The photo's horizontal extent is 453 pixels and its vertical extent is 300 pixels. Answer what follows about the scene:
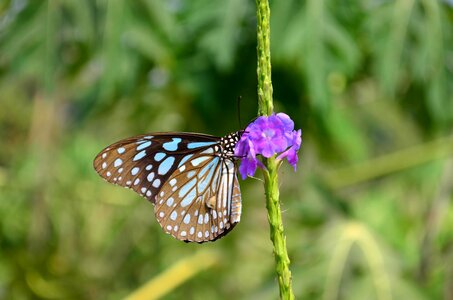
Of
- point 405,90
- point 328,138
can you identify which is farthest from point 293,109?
point 405,90

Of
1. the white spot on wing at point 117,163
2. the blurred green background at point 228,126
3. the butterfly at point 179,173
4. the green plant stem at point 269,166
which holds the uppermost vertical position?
the blurred green background at point 228,126

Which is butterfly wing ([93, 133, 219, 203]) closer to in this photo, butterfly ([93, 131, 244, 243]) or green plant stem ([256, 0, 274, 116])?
butterfly ([93, 131, 244, 243])

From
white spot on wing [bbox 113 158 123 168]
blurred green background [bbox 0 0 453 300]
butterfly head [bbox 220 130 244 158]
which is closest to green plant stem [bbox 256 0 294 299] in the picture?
butterfly head [bbox 220 130 244 158]

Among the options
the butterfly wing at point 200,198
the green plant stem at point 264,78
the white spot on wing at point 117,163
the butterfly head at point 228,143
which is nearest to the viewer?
the green plant stem at point 264,78

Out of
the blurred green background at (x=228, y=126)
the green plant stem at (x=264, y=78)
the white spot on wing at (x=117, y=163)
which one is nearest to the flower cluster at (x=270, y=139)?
the green plant stem at (x=264, y=78)

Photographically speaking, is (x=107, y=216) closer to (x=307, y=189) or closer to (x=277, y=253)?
Answer: (x=307, y=189)

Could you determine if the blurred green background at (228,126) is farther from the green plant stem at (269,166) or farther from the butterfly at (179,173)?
the green plant stem at (269,166)

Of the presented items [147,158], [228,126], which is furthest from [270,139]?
[228,126]
